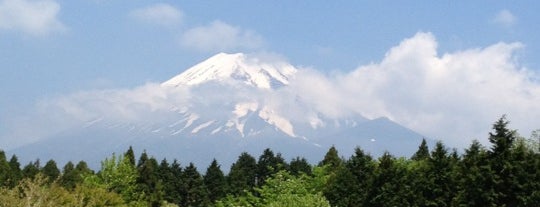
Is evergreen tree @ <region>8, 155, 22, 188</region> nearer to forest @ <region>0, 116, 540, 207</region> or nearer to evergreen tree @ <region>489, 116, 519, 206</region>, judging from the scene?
forest @ <region>0, 116, 540, 207</region>

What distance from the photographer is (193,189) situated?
3974 inches

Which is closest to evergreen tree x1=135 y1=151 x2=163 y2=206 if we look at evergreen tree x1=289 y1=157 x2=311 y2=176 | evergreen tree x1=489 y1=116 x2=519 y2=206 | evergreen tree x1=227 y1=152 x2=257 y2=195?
evergreen tree x1=227 y1=152 x2=257 y2=195

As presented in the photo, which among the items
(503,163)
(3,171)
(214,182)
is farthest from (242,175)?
(503,163)

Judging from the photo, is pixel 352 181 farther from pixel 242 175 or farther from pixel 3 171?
pixel 3 171

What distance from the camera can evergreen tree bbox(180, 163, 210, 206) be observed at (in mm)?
100125

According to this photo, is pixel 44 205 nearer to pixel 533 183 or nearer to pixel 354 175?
pixel 533 183

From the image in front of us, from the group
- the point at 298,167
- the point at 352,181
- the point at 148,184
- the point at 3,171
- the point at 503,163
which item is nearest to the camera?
the point at 503,163

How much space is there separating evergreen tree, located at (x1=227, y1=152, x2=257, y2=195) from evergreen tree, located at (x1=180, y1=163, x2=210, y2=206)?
4.01 meters

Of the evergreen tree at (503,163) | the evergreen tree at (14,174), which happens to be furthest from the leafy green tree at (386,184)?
the evergreen tree at (14,174)

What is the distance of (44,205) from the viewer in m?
35.5

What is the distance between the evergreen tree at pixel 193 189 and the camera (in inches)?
3942

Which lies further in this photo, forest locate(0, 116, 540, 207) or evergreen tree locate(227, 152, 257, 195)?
evergreen tree locate(227, 152, 257, 195)

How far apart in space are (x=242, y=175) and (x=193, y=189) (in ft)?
22.8

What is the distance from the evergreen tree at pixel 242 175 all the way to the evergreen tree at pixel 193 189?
401cm
